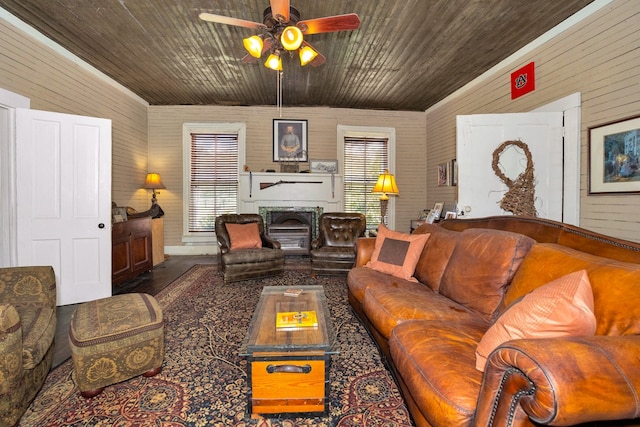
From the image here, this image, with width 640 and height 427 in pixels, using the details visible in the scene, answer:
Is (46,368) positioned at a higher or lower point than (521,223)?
lower

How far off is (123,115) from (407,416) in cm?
598

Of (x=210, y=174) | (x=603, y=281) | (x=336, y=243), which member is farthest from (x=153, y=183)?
(x=603, y=281)

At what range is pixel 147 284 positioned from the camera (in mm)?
4180

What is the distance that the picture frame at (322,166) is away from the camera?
20.5ft

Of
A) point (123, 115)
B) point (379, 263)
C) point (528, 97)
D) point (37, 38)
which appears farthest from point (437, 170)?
point (37, 38)

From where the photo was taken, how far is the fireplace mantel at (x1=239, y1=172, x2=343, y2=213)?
237 inches

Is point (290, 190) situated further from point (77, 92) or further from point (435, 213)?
point (77, 92)

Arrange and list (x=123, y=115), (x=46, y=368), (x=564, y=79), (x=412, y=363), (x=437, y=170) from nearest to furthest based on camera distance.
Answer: (x=412, y=363), (x=46, y=368), (x=564, y=79), (x=123, y=115), (x=437, y=170)

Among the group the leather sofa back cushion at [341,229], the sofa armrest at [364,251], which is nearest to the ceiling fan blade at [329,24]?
the sofa armrest at [364,251]

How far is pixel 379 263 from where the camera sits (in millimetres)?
2902

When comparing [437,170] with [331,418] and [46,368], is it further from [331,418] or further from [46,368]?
[46,368]

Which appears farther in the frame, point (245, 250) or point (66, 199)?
point (245, 250)

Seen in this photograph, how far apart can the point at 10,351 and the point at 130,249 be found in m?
Answer: 3.17

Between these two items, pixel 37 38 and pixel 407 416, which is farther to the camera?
pixel 37 38
